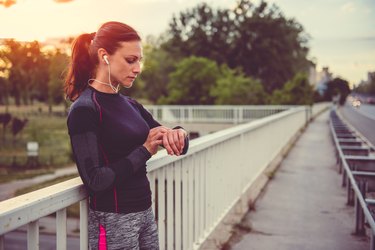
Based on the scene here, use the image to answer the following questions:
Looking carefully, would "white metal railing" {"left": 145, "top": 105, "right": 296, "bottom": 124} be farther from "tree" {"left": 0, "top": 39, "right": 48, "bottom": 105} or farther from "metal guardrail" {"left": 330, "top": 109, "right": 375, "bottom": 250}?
"metal guardrail" {"left": 330, "top": 109, "right": 375, "bottom": 250}

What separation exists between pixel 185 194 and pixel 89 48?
1.83 metres

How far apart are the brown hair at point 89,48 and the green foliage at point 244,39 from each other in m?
47.7

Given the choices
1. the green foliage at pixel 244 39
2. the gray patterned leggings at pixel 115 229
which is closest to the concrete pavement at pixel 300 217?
the gray patterned leggings at pixel 115 229

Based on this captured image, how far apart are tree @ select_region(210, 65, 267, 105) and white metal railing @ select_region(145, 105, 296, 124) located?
122 inches

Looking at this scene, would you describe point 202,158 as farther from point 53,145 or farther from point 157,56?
point 157,56

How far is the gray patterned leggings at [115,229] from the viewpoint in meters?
1.87

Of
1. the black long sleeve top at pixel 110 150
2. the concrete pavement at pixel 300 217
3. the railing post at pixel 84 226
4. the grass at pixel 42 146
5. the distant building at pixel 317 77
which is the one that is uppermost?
the distant building at pixel 317 77

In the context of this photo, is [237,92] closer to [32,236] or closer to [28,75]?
[32,236]

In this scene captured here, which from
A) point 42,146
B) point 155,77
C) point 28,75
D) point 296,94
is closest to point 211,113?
point 296,94

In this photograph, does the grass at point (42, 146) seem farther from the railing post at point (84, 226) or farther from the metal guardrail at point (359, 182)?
the railing post at point (84, 226)

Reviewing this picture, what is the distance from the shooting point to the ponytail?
1.92 m

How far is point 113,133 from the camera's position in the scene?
5.97 ft

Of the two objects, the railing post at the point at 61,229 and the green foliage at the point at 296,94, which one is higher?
A: the green foliage at the point at 296,94

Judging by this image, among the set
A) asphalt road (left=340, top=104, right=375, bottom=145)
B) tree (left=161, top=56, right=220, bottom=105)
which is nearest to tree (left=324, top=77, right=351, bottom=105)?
asphalt road (left=340, top=104, right=375, bottom=145)
